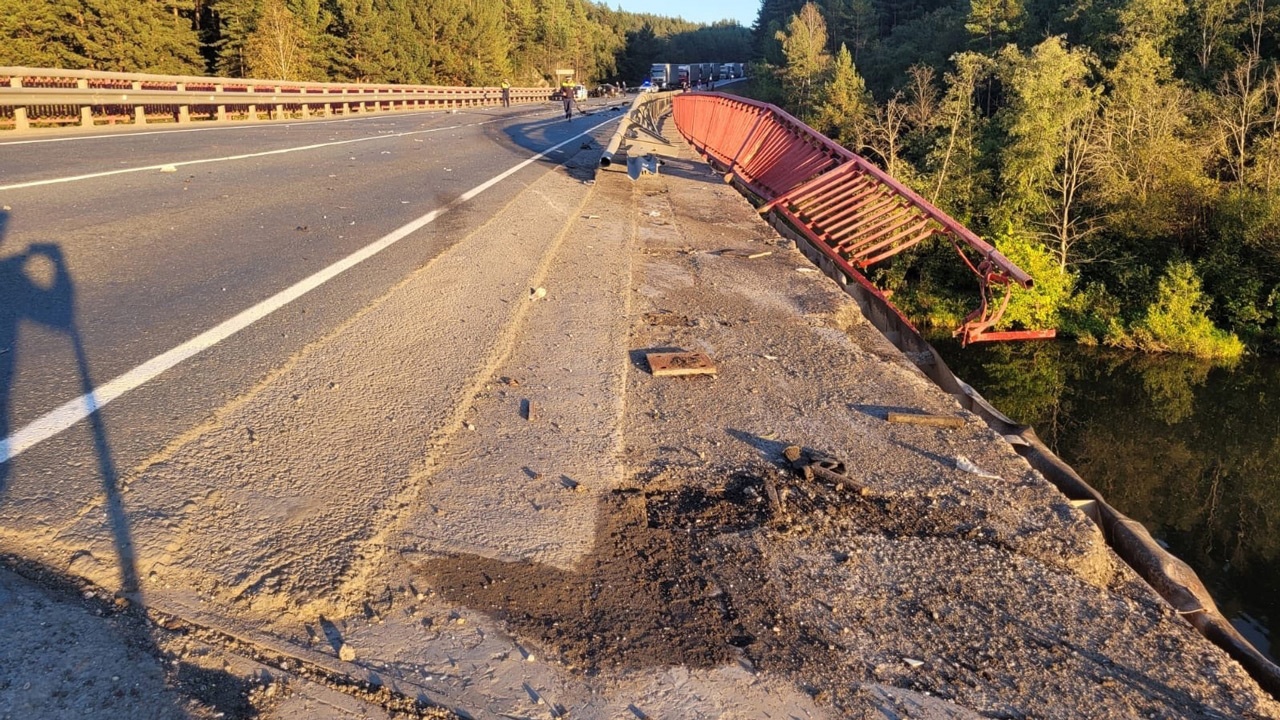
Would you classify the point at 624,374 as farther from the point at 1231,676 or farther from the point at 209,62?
the point at 209,62

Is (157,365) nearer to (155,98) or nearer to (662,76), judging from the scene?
(155,98)

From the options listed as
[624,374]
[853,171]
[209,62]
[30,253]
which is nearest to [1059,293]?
[853,171]

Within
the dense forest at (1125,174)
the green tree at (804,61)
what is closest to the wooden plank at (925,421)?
the dense forest at (1125,174)

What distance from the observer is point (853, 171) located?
12.2 m

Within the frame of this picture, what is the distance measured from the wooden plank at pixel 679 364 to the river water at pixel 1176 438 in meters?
7.67

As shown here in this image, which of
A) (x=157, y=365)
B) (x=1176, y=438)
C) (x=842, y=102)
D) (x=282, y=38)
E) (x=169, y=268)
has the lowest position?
(x=1176, y=438)

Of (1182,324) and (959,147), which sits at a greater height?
(959,147)

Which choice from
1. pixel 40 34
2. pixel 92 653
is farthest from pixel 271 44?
pixel 92 653

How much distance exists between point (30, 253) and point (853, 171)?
1032 cm

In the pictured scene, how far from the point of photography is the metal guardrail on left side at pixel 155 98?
16031mm

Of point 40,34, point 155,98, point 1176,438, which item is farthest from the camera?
point 40,34

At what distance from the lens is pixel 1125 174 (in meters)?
25.1

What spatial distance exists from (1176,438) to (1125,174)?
535 inches

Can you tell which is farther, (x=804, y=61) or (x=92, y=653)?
(x=804, y=61)
